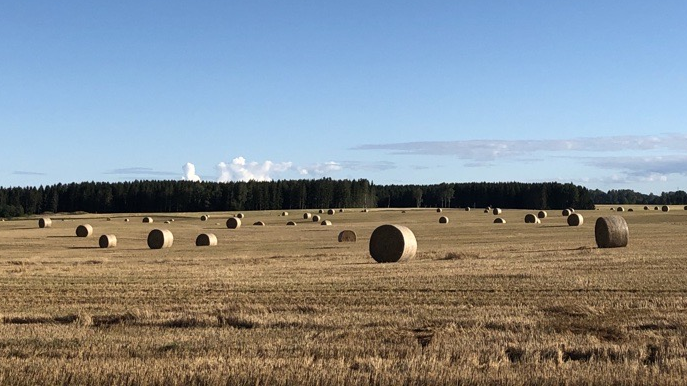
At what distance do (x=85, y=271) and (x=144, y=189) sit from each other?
12076 cm

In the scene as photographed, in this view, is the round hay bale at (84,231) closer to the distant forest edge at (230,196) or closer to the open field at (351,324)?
the open field at (351,324)

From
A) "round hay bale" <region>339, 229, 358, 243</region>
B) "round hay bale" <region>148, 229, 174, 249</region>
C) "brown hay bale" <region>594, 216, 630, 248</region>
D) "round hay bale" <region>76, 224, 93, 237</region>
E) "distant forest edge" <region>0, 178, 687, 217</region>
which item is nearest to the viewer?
"brown hay bale" <region>594, 216, 630, 248</region>

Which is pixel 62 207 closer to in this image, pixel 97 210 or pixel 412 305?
pixel 97 210

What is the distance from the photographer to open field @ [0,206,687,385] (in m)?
8.41

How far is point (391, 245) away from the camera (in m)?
27.0

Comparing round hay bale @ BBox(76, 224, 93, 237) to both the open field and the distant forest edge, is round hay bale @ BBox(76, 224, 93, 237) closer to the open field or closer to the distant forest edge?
the open field

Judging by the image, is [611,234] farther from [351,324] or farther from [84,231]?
[84,231]

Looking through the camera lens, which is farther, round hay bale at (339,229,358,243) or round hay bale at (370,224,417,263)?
round hay bale at (339,229,358,243)

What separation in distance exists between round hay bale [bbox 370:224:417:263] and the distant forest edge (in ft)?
361

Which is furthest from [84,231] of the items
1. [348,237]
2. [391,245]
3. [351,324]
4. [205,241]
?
[351,324]

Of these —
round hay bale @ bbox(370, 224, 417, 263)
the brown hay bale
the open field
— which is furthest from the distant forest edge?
the open field

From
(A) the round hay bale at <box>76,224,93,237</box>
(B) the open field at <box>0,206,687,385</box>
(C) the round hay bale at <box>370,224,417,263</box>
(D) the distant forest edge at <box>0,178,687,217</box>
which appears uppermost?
(D) the distant forest edge at <box>0,178,687,217</box>

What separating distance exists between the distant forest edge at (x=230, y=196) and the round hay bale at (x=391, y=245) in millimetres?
109892

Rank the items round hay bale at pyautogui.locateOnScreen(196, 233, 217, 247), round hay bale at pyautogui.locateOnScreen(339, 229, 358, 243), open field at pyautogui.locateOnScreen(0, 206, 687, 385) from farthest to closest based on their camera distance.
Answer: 1. round hay bale at pyautogui.locateOnScreen(339, 229, 358, 243)
2. round hay bale at pyautogui.locateOnScreen(196, 233, 217, 247)
3. open field at pyautogui.locateOnScreen(0, 206, 687, 385)
